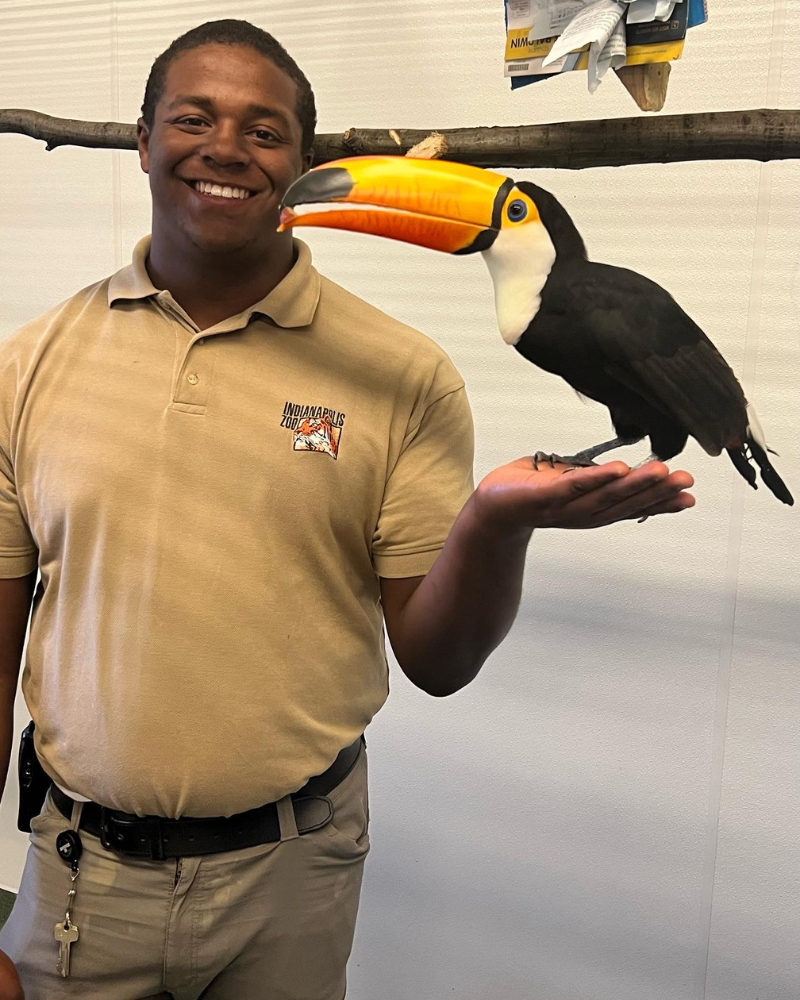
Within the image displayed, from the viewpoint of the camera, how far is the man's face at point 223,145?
2.76 ft

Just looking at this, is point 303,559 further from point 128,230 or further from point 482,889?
point 128,230

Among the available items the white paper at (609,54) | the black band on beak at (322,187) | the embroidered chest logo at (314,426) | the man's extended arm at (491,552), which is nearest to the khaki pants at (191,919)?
the man's extended arm at (491,552)

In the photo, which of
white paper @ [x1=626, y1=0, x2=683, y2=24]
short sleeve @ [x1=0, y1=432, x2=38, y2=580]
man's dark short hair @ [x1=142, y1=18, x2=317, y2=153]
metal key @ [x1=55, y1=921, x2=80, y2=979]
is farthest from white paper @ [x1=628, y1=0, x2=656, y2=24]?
metal key @ [x1=55, y1=921, x2=80, y2=979]

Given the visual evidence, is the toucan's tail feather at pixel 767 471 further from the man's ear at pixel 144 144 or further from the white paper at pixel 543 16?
the man's ear at pixel 144 144

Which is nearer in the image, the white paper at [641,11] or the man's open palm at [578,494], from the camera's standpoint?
the man's open palm at [578,494]

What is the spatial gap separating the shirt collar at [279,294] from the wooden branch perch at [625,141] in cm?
14

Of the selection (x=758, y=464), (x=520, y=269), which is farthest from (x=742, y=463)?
(x=520, y=269)

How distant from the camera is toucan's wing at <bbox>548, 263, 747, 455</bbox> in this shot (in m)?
0.73

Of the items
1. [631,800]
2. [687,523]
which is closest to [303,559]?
[687,523]

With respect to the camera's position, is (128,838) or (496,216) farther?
(128,838)

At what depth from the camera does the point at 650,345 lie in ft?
2.38

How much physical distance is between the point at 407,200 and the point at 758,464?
0.33m

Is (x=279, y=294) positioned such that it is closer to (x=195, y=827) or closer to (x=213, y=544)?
(x=213, y=544)

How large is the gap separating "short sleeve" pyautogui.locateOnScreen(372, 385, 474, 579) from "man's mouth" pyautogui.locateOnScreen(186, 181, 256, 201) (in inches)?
9.7
